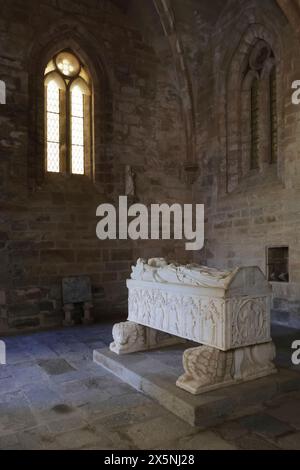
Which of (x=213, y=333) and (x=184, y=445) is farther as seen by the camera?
(x=213, y=333)

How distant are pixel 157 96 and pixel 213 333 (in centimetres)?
557

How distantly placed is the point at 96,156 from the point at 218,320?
451cm

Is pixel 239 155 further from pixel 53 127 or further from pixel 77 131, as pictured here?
pixel 53 127

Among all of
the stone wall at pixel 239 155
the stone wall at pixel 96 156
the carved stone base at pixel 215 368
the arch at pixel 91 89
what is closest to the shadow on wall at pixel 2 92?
the stone wall at pixel 96 156

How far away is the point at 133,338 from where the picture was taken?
4.15 meters

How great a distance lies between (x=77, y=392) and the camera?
3.33 meters

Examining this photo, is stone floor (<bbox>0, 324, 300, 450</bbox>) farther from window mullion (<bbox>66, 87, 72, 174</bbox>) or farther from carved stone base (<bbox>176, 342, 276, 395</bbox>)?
window mullion (<bbox>66, 87, 72, 174</bbox>)

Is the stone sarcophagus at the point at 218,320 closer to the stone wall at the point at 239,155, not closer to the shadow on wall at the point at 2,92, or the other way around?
the stone wall at the point at 239,155

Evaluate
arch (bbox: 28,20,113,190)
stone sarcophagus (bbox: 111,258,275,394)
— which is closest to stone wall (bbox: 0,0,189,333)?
arch (bbox: 28,20,113,190)

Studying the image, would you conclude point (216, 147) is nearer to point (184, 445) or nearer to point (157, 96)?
point (157, 96)

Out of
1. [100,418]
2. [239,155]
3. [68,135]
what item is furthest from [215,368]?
[68,135]

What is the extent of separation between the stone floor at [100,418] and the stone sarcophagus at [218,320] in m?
0.34

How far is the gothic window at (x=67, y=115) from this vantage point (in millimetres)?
6688

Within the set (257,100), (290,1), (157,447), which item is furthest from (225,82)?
(157,447)
